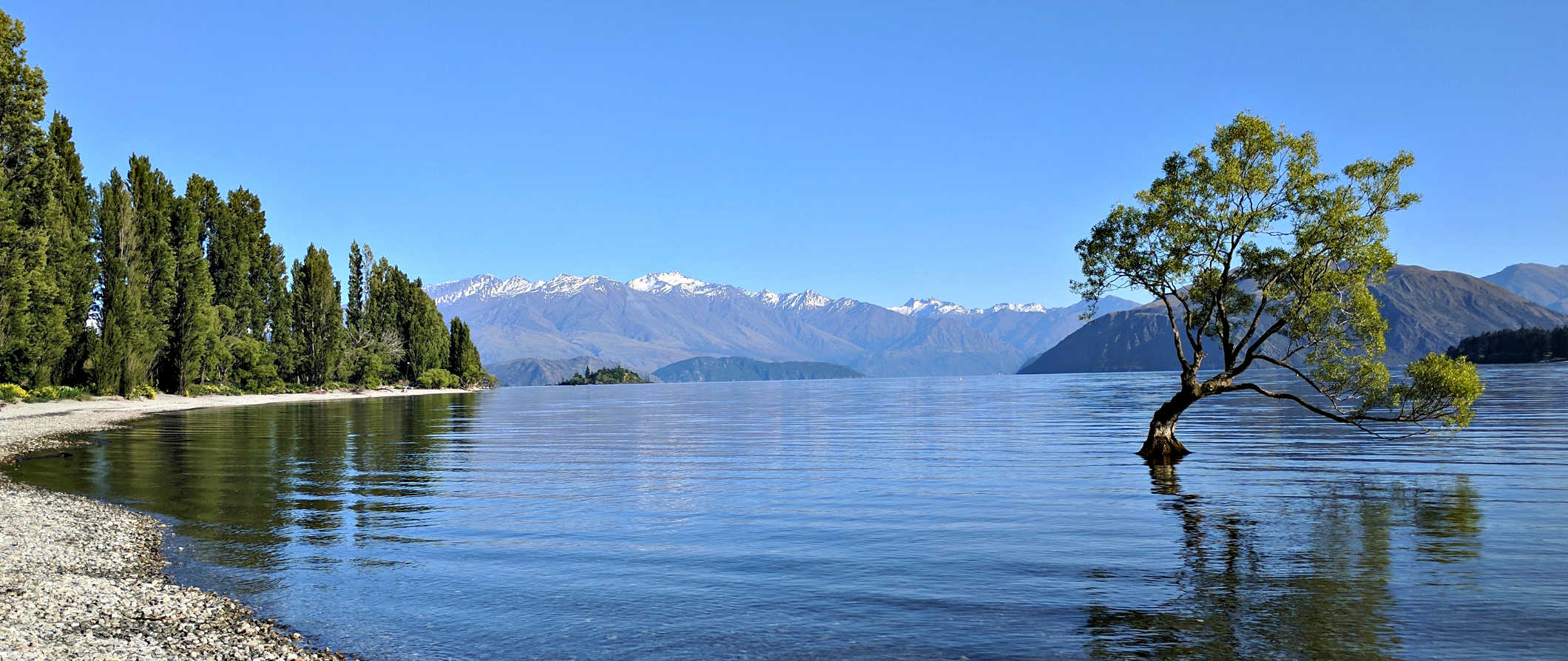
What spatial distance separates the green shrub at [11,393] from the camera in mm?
76125

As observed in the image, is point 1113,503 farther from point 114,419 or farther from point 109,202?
point 109,202

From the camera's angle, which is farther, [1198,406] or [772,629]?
[1198,406]

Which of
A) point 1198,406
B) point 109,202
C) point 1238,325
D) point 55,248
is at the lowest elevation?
point 1198,406

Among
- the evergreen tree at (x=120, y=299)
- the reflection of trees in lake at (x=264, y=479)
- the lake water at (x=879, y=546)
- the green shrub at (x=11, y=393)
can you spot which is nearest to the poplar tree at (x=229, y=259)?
the evergreen tree at (x=120, y=299)

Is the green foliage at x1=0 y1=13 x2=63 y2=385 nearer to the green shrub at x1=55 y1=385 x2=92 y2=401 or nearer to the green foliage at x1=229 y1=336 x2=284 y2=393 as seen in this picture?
the green shrub at x1=55 y1=385 x2=92 y2=401

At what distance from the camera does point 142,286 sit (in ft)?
304

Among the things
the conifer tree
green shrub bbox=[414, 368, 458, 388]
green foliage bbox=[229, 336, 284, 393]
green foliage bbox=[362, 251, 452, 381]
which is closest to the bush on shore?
the conifer tree

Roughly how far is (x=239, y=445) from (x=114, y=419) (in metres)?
29.4

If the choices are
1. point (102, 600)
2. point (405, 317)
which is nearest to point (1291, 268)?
point (102, 600)

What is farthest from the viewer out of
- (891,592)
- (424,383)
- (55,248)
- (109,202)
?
(424,383)

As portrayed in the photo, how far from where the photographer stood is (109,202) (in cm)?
9131

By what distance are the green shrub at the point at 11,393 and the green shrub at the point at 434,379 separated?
10060 cm

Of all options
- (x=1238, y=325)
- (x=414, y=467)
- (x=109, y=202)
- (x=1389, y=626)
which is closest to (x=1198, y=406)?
(x=1238, y=325)

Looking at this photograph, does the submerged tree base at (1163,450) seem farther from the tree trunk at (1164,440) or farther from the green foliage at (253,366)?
the green foliage at (253,366)
